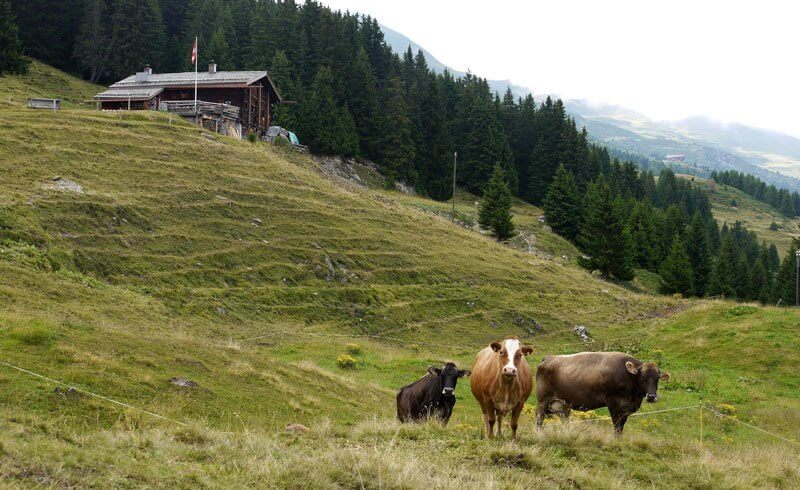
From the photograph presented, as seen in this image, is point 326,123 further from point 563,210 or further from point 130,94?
point 563,210

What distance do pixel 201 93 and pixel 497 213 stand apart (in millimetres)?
36614

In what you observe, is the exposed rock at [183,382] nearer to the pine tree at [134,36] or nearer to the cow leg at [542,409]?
the cow leg at [542,409]

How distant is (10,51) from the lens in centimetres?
8038

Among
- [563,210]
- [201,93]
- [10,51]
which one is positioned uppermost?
[10,51]

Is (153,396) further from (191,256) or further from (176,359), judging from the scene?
(191,256)

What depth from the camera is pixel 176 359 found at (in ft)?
63.0

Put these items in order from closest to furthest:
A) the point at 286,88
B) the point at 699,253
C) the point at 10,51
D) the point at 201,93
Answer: the point at 201,93
the point at 10,51
the point at 286,88
the point at 699,253

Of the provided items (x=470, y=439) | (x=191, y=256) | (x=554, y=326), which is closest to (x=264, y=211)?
(x=191, y=256)

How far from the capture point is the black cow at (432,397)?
16.6 meters

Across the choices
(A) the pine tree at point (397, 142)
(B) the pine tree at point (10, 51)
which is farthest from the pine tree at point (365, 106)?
(B) the pine tree at point (10, 51)

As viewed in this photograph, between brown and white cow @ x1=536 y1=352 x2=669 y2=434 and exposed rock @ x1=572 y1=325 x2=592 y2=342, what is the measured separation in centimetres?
2837

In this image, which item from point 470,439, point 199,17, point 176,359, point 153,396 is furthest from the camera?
point 199,17

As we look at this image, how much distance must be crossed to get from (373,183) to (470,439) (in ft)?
250

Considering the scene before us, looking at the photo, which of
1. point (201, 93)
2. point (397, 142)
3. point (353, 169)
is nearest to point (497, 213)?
point (353, 169)
